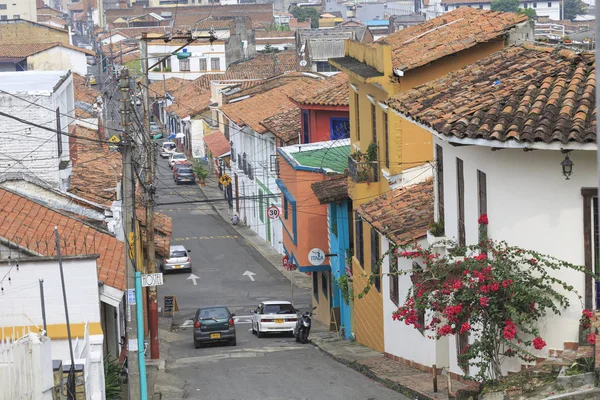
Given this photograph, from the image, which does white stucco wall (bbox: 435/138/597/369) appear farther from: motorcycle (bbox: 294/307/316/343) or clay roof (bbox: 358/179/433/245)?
motorcycle (bbox: 294/307/316/343)

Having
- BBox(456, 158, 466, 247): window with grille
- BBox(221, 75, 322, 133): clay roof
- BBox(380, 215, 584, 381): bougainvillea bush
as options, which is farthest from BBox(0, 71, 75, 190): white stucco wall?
BBox(221, 75, 322, 133): clay roof

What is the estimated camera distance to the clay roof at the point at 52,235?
2230cm

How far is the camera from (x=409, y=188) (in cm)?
2606

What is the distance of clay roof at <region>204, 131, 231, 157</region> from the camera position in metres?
70.0

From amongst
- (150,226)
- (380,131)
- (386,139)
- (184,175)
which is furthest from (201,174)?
(386,139)

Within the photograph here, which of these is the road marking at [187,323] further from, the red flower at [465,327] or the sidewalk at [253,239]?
the red flower at [465,327]

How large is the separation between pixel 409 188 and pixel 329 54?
49.9m

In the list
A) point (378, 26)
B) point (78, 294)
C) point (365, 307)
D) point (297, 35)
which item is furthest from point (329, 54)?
point (378, 26)

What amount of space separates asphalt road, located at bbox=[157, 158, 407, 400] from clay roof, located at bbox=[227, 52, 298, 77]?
2004 cm

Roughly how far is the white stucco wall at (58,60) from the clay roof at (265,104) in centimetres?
2877

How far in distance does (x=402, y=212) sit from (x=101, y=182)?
12827 millimetres

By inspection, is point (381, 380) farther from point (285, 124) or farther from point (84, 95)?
point (84, 95)

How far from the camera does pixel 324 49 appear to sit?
75.1 meters

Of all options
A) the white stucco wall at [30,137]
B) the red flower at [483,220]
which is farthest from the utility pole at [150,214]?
the red flower at [483,220]
